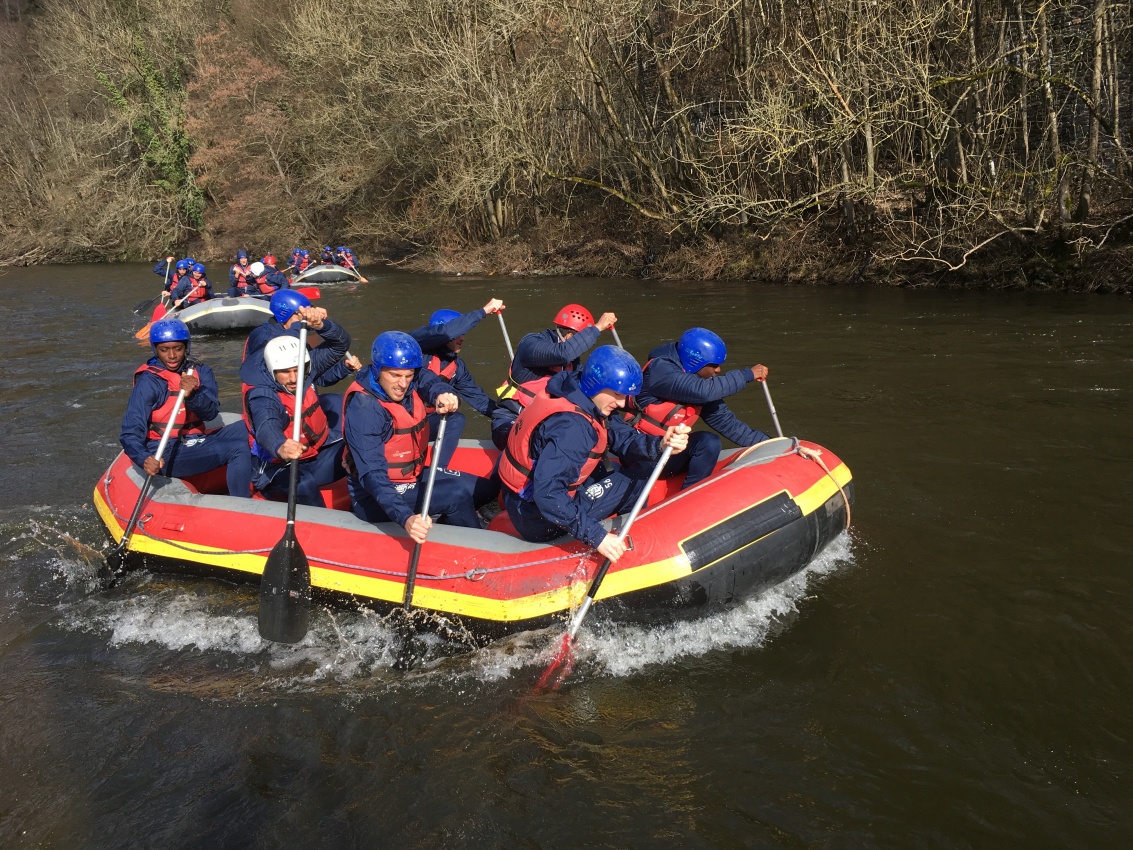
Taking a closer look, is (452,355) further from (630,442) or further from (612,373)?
(612,373)

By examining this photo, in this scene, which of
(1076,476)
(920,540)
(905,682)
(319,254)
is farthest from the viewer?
(319,254)

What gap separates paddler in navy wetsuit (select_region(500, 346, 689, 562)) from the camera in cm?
430

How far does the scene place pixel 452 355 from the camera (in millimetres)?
7105

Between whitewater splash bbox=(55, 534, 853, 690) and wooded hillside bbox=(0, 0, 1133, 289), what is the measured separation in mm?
9886

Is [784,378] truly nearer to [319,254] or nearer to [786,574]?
[786,574]

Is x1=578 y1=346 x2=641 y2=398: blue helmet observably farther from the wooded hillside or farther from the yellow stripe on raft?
the wooded hillside

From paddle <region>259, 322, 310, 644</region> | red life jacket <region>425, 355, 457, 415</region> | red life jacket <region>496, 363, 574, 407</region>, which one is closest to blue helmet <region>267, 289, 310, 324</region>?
red life jacket <region>425, 355, 457, 415</region>

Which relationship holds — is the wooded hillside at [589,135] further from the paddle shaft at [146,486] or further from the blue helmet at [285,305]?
the paddle shaft at [146,486]

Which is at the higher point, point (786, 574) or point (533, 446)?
point (533, 446)

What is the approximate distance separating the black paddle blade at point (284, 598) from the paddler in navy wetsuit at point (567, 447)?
4.00 feet

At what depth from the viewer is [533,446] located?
4535mm

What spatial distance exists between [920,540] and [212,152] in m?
29.3

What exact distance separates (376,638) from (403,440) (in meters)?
1.16

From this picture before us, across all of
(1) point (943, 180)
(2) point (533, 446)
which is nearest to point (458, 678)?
(2) point (533, 446)
